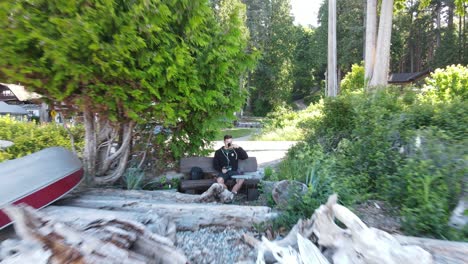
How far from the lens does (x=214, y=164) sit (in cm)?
606

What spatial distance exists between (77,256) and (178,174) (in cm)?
355

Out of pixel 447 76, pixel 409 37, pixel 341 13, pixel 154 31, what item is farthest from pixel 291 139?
pixel 409 37

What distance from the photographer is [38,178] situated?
410 centimetres

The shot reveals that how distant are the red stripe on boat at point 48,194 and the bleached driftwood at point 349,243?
103 inches

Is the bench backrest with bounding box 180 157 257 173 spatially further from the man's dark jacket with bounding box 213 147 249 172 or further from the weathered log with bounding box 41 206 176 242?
the weathered log with bounding box 41 206 176 242

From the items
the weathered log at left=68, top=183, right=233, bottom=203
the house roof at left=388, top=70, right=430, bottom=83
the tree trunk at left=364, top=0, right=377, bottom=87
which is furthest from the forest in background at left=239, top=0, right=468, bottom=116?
the weathered log at left=68, top=183, right=233, bottom=203

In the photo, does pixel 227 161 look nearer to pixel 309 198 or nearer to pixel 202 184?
pixel 202 184

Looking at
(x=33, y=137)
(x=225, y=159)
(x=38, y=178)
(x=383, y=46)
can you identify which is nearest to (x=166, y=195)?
(x=225, y=159)

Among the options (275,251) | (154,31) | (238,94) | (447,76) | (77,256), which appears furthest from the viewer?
(447,76)

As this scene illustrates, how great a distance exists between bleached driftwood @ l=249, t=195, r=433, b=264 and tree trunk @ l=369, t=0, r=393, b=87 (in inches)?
417

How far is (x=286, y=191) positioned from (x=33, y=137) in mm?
6416

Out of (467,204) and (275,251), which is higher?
(467,204)

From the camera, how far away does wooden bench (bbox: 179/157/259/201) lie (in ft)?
18.6

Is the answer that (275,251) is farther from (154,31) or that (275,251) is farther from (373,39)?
(373,39)
